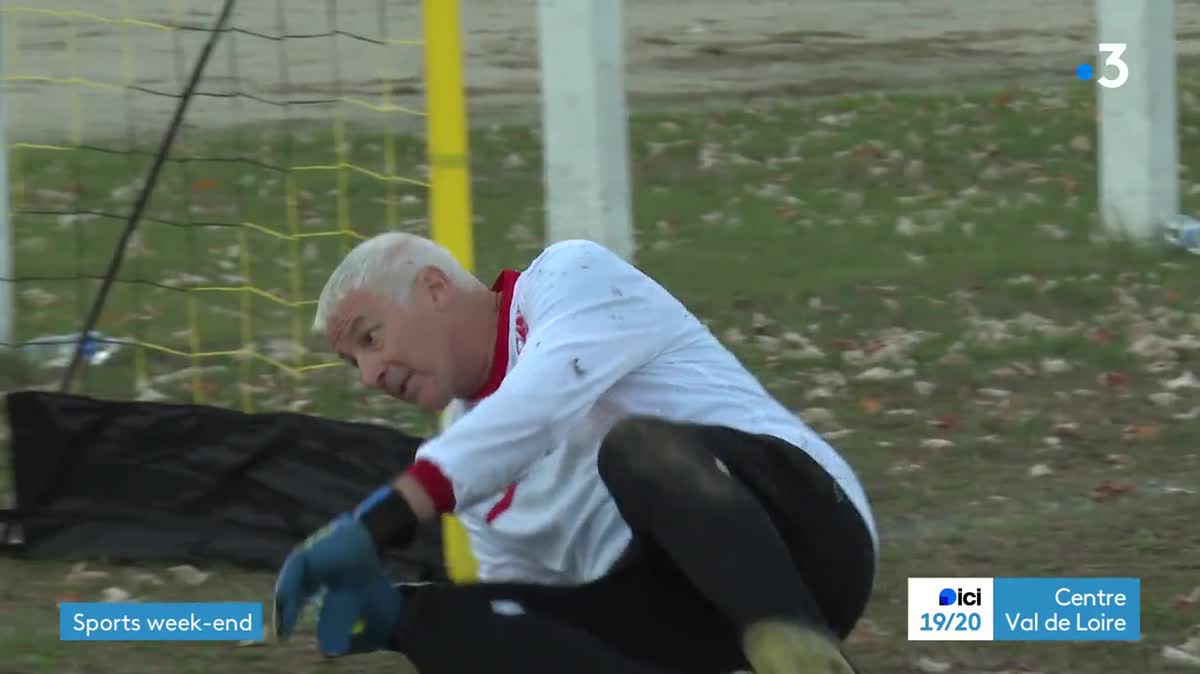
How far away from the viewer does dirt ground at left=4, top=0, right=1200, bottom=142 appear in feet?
37.0

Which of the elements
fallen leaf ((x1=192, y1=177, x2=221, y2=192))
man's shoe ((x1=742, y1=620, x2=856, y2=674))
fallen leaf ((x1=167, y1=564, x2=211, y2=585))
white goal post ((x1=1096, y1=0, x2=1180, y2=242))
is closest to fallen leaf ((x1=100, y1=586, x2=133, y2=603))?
fallen leaf ((x1=167, y1=564, x2=211, y2=585))

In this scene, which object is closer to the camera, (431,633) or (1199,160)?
(431,633)

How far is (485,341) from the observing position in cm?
353

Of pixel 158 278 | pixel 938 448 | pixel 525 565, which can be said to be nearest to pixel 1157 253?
pixel 938 448

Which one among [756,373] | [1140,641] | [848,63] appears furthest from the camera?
[848,63]

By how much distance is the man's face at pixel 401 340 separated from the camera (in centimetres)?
343

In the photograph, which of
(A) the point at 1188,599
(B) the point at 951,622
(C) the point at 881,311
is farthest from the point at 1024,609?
(C) the point at 881,311

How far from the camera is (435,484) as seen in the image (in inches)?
125

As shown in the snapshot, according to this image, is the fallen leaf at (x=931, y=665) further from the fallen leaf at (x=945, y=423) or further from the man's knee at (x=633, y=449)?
the fallen leaf at (x=945, y=423)

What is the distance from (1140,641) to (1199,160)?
6.27 meters

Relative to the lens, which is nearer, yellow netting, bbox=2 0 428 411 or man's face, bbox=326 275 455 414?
man's face, bbox=326 275 455 414

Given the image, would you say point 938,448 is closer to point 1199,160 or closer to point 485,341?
point 485,341

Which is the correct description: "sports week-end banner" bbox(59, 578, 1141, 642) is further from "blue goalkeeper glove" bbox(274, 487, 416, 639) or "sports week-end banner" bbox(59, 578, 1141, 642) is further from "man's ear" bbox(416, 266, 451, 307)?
"blue goalkeeper glove" bbox(274, 487, 416, 639)

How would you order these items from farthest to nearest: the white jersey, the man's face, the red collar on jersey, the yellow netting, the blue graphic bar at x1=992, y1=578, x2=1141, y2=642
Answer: the yellow netting → the blue graphic bar at x1=992, y1=578, x2=1141, y2=642 → the red collar on jersey → the man's face → the white jersey
